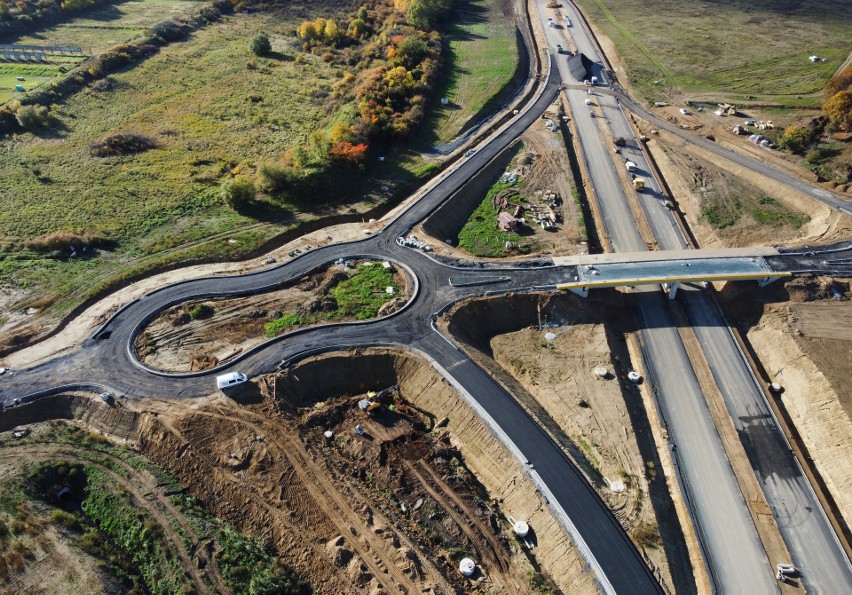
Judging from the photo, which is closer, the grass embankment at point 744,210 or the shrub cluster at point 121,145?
the grass embankment at point 744,210

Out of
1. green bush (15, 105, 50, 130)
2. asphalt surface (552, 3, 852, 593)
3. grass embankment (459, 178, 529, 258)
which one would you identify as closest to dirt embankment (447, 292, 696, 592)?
asphalt surface (552, 3, 852, 593)

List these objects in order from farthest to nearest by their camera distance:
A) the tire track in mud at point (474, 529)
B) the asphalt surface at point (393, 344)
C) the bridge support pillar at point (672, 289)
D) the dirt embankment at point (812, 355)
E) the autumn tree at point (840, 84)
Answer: the autumn tree at point (840, 84), the bridge support pillar at point (672, 289), the dirt embankment at point (812, 355), the asphalt surface at point (393, 344), the tire track in mud at point (474, 529)

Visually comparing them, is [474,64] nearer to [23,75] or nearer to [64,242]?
[64,242]

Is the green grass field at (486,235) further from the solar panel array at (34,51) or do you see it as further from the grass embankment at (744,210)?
the solar panel array at (34,51)

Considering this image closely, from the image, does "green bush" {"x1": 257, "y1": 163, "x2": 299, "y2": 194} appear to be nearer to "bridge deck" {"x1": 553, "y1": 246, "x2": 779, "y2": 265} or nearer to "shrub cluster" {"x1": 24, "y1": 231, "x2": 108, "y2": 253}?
"shrub cluster" {"x1": 24, "y1": 231, "x2": 108, "y2": 253}

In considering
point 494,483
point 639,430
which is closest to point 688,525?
point 639,430

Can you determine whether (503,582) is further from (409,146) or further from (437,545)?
(409,146)

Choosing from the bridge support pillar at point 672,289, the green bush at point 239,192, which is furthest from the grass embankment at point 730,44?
the green bush at point 239,192

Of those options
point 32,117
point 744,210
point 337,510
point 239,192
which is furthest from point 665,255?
point 32,117
